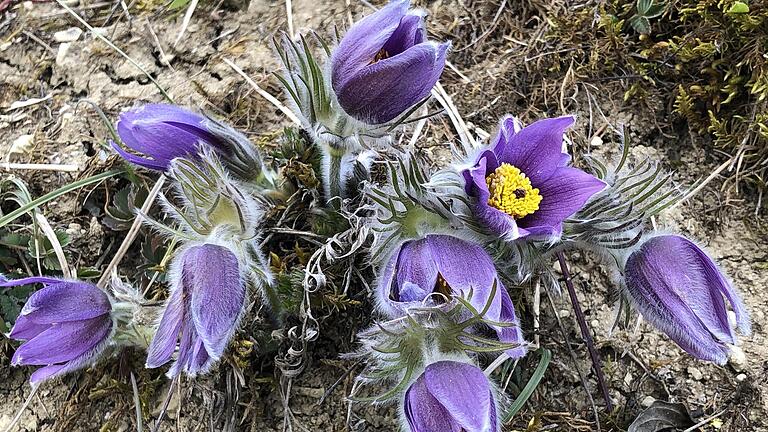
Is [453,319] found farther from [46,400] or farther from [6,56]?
[6,56]

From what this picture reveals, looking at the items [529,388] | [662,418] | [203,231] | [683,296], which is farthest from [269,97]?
[662,418]

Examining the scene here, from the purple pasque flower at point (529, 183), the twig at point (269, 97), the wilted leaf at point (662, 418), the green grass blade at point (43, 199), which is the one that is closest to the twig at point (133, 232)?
the green grass blade at point (43, 199)

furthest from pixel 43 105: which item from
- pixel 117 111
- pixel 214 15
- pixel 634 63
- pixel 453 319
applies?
pixel 634 63

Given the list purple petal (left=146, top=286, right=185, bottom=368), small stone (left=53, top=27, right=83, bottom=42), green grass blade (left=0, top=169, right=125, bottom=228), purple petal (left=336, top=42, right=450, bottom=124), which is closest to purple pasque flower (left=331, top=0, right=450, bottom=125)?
purple petal (left=336, top=42, right=450, bottom=124)

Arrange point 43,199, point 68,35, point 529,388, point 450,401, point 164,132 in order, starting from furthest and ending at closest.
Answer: point 68,35, point 43,199, point 529,388, point 164,132, point 450,401

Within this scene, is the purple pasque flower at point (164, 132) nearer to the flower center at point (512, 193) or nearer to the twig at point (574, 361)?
the flower center at point (512, 193)

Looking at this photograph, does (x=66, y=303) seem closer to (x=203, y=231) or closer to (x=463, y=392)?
(x=203, y=231)
